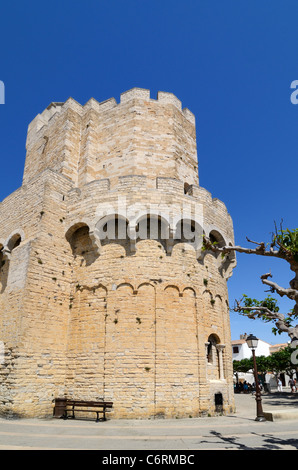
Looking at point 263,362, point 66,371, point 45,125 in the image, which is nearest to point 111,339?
point 66,371

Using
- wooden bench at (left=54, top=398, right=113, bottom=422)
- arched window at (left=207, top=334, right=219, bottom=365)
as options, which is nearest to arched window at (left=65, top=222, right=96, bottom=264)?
wooden bench at (left=54, top=398, right=113, bottom=422)

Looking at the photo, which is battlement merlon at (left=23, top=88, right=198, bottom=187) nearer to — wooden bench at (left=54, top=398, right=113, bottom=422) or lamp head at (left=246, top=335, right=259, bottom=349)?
lamp head at (left=246, top=335, right=259, bottom=349)

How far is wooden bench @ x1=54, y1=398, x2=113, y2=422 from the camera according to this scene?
11133 millimetres

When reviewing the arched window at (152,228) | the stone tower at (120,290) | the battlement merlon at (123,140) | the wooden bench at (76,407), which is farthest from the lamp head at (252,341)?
the battlement merlon at (123,140)

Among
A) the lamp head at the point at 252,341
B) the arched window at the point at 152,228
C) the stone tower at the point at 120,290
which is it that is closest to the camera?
the stone tower at the point at 120,290

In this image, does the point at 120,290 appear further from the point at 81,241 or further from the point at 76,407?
the point at 76,407

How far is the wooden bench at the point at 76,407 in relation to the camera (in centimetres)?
1113

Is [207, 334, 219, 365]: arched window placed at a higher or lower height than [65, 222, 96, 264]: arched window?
lower

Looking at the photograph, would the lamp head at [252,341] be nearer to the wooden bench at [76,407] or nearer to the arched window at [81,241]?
the wooden bench at [76,407]

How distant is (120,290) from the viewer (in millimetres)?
12711

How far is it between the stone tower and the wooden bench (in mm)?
360

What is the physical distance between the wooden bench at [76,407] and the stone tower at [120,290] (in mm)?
360

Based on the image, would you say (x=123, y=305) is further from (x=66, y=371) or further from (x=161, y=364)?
(x=66, y=371)

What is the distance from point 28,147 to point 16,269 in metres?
10.2
